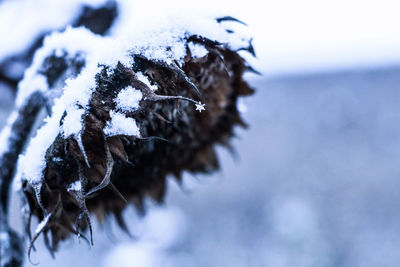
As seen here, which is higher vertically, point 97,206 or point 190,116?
point 190,116

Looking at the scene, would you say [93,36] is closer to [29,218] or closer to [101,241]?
[29,218]

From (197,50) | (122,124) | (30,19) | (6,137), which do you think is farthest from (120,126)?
(30,19)

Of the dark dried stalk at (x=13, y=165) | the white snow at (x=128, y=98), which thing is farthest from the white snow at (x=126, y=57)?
the dark dried stalk at (x=13, y=165)

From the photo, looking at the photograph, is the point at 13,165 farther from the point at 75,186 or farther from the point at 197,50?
the point at 197,50

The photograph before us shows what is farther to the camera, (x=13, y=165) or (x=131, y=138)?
(x=13, y=165)

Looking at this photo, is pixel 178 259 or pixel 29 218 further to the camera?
pixel 178 259

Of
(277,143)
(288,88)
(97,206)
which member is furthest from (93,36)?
(288,88)

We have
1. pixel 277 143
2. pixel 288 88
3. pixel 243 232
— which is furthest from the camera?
pixel 288 88
